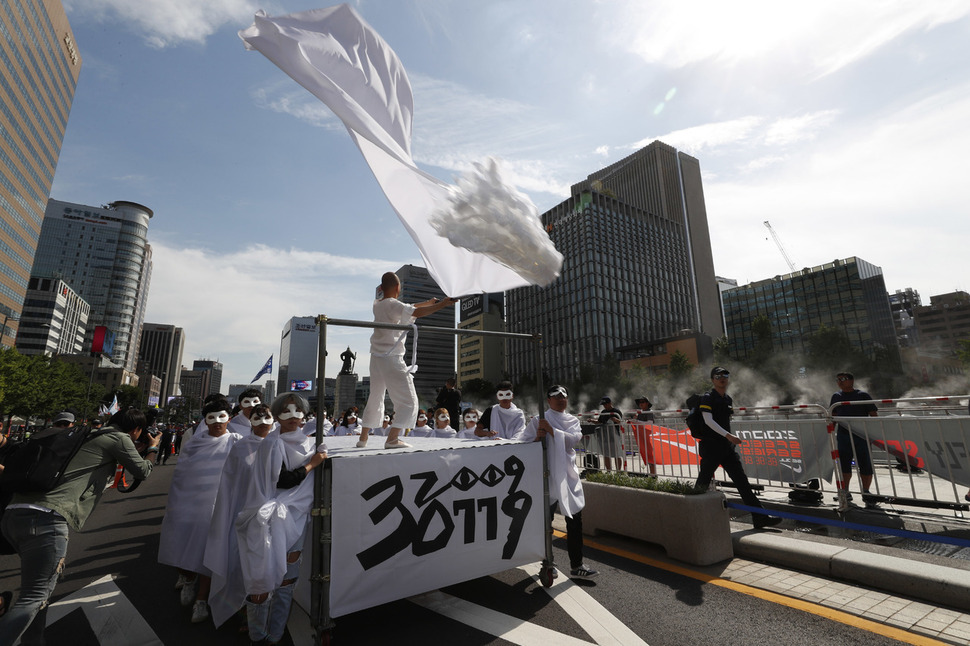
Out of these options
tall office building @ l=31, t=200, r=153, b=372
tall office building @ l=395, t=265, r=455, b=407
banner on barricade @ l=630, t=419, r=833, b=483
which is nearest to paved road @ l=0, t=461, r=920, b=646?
banner on barricade @ l=630, t=419, r=833, b=483

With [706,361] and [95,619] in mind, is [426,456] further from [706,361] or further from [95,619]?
[706,361]

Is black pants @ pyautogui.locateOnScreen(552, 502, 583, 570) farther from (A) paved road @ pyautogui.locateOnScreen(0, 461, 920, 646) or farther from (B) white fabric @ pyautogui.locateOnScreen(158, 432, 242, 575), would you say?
(B) white fabric @ pyautogui.locateOnScreen(158, 432, 242, 575)

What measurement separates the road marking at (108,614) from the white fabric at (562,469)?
3328 mm

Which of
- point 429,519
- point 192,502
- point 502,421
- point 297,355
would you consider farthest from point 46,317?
point 429,519

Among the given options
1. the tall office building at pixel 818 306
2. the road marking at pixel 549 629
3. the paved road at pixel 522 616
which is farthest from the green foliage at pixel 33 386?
the tall office building at pixel 818 306

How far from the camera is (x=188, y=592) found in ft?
13.3

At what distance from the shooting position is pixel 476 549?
12.3 ft

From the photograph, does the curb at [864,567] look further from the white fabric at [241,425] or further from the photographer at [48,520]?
the white fabric at [241,425]

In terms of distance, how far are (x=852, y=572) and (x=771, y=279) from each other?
13024 cm

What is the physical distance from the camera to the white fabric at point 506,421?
701cm

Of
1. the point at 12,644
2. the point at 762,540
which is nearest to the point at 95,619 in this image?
the point at 12,644

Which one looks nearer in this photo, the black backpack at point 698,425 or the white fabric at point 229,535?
the white fabric at point 229,535

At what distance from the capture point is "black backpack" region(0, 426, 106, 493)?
293cm

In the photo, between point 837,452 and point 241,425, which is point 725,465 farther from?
point 241,425
